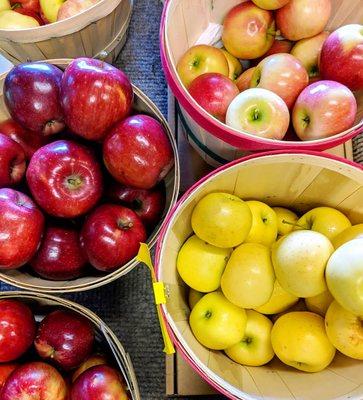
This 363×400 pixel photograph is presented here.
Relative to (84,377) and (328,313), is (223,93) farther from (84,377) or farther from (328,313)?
(84,377)

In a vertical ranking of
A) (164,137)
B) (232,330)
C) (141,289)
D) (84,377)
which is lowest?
(141,289)

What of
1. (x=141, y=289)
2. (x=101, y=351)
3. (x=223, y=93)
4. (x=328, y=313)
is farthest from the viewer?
(x=141, y=289)

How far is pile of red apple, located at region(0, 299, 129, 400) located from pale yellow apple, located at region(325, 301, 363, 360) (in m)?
0.37

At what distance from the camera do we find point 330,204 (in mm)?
746

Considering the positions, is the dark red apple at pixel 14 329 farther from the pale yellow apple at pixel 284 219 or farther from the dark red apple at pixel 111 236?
the pale yellow apple at pixel 284 219

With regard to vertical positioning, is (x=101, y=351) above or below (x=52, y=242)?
below

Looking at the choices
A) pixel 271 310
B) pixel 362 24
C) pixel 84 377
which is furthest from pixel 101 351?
pixel 362 24

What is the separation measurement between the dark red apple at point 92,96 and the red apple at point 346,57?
13.9 inches

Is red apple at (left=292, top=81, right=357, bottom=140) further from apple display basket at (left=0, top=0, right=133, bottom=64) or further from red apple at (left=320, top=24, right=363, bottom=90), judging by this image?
apple display basket at (left=0, top=0, right=133, bottom=64)

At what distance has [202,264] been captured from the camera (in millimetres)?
683

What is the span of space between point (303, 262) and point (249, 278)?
0.08m

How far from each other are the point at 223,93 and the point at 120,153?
204 millimetres

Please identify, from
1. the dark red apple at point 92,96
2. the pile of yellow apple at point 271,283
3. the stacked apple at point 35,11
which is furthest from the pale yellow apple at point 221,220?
the stacked apple at point 35,11

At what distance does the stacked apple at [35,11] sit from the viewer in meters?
0.89
